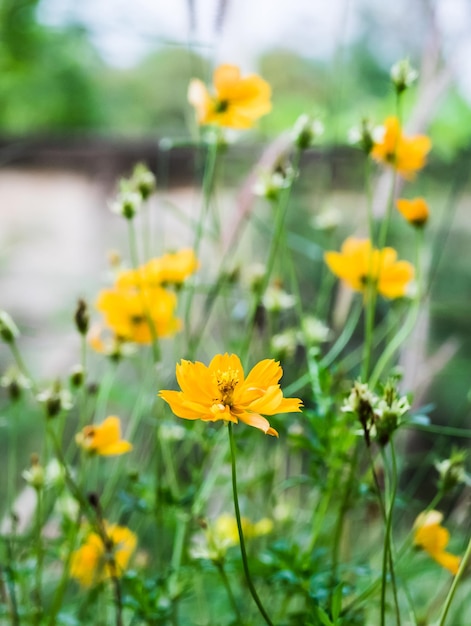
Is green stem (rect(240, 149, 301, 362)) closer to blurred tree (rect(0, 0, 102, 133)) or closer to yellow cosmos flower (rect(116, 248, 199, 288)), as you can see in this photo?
yellow cosmos flower (rect(116, 248, 199, 288))

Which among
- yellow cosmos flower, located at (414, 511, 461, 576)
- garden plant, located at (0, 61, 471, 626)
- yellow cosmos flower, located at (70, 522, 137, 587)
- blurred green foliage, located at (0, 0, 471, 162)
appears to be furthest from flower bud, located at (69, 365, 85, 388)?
blurred green foliage, located at (0, 0, 471, 162)

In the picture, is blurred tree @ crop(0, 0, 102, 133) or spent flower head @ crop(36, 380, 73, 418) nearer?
spent flower head @ crop(36, 380, 73, 418)

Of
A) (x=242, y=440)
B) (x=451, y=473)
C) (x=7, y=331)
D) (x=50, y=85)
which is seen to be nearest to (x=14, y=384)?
(x=7, y=331)

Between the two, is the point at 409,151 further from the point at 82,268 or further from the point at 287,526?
the point at 82,268

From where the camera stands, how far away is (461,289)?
124 cm

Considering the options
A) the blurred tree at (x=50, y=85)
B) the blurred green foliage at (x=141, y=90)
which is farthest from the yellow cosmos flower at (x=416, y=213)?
the blurred tree at (x=50, y=85)

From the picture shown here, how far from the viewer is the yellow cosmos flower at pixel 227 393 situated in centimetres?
26

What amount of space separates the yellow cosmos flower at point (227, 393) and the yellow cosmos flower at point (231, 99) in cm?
24

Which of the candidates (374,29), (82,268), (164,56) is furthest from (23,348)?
(374,29)

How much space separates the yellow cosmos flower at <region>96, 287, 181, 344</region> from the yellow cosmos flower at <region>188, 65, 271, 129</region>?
12 cm

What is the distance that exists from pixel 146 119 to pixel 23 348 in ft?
1.53

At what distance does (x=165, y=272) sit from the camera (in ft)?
1.62

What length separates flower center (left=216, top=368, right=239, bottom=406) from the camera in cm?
29

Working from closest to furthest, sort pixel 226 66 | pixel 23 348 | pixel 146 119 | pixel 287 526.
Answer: pixel 226 66 < pixel 287 526 < pixel 23 348 < pixel 146 119
